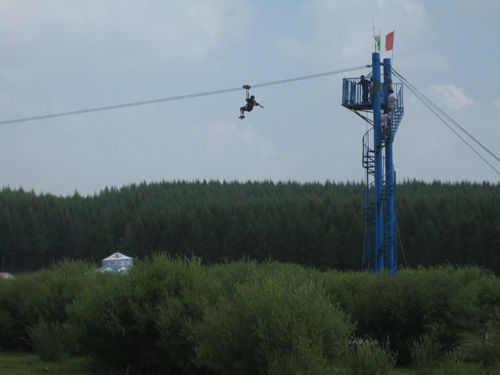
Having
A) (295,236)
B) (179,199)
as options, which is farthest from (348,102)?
(179,199)

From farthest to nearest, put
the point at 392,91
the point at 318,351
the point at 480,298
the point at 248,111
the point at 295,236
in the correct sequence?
the point at 295,236, the point at 392,91, the point at 480,298, the point at 248,111, the point at 318,351

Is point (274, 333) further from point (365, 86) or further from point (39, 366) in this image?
Answer: point (365, 86)

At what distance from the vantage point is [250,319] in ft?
40.0

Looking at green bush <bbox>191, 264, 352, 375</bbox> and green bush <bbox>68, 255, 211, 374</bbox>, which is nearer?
green bush <bbox>191, 264, 352, 375</bbox>

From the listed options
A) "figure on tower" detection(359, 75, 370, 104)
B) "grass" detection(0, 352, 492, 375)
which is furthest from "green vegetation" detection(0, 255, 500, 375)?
"figure on tower" detection(359, 75, 370, 104)

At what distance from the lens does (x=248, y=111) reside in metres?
18.6

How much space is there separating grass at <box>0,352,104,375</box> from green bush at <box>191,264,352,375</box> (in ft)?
21.4

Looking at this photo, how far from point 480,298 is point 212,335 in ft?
39.6

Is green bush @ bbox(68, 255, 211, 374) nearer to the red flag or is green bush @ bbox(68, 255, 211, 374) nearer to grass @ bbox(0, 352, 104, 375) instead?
grass @ bbox(0, 352, 104, 375)

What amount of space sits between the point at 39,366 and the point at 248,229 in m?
62.5

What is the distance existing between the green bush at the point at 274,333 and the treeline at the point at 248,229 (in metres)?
50.9

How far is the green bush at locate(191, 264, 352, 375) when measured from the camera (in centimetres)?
1130

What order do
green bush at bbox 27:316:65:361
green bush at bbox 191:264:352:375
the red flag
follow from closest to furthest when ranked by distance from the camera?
green bush at bbox 191:264:352:375 → green bush at bbox 27:316:65:361 → the red flag

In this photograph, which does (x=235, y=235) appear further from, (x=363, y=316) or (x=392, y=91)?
A: (x=363, y=316)
